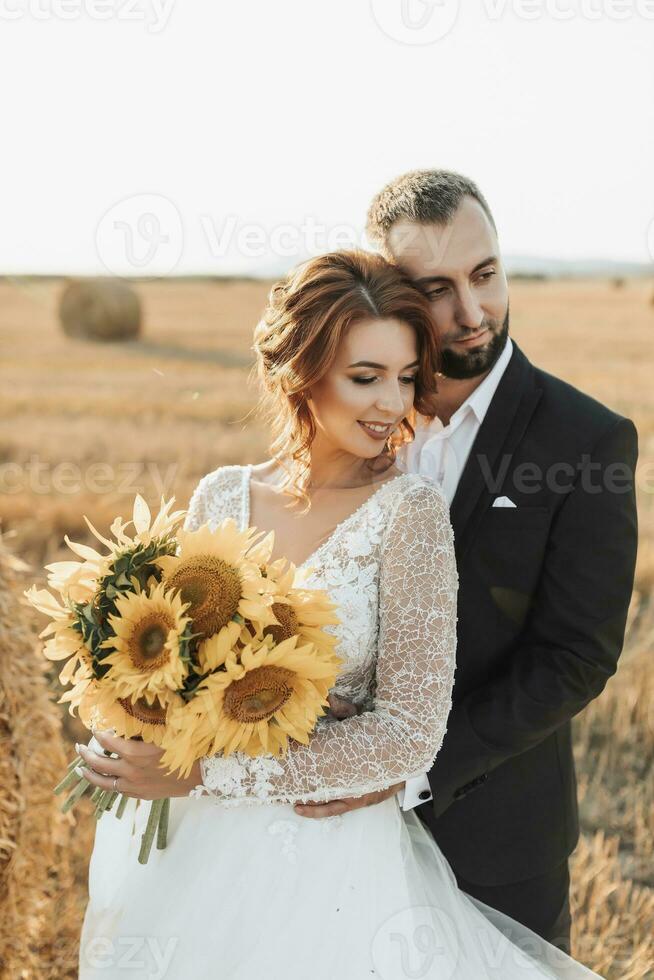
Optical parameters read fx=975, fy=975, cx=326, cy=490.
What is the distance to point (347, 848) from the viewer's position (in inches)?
97.0

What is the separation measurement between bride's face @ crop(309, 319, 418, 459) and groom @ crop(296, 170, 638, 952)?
0.73 ft

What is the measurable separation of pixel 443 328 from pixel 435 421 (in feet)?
1.13

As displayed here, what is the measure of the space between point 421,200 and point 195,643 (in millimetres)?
1452

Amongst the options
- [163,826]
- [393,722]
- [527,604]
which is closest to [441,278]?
[527,604]

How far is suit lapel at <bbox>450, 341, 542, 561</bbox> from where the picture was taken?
274 cm

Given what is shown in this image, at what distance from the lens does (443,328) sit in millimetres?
2766

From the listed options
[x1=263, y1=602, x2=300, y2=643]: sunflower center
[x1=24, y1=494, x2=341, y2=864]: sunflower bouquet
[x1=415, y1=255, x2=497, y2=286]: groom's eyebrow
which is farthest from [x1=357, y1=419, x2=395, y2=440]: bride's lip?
[x1=263, y1=602, x2=300, y2=643]: sunflower center

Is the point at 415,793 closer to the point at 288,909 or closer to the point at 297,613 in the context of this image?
the point at 288,909

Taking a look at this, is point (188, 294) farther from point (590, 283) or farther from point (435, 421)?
point (435, 421)

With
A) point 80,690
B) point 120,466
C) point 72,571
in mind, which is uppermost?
point 72,571

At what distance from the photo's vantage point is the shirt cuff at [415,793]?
2678 mm

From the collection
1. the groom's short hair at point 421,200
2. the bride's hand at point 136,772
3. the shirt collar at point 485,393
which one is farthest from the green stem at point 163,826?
the groom's short hair at point 421,200

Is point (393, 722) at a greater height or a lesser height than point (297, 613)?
lesser

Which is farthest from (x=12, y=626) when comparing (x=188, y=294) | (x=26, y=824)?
(x=188, y=294)
